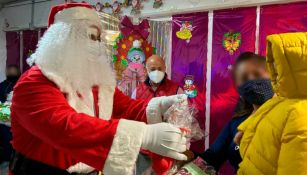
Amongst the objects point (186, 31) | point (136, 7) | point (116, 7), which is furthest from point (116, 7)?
point (186, 31)

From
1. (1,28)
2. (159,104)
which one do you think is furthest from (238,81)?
(1,28)

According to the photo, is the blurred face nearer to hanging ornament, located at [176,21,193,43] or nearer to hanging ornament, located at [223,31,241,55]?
hanging ornament, located at [223,31,241,55]

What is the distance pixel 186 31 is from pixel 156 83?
709 mm

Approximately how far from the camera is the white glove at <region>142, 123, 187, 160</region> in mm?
1008

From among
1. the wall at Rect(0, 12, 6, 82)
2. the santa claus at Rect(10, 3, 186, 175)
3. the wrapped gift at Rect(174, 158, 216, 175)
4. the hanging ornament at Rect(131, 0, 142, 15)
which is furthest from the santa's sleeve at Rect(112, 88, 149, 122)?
the wall at Rect(0, 12, 6, 82)

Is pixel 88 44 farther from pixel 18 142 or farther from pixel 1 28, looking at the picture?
pixel 1 28

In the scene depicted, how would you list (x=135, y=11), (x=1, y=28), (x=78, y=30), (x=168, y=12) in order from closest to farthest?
(x=78, y=30) < (x=168, y=12) < (x=135, y=11) < (x=1, y=28)

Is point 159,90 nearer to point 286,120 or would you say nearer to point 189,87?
point 189,87

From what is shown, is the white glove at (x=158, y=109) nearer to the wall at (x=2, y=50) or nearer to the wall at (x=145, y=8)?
the wall at (x=145, y=8)

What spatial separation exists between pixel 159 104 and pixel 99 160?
54 centimetres

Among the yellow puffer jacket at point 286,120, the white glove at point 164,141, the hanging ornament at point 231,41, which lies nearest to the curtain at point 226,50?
the hanging ornament at point 231,41

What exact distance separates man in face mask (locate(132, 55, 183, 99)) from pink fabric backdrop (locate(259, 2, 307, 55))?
101cm

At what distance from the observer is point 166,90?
3.70 m

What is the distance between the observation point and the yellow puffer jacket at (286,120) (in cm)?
105
